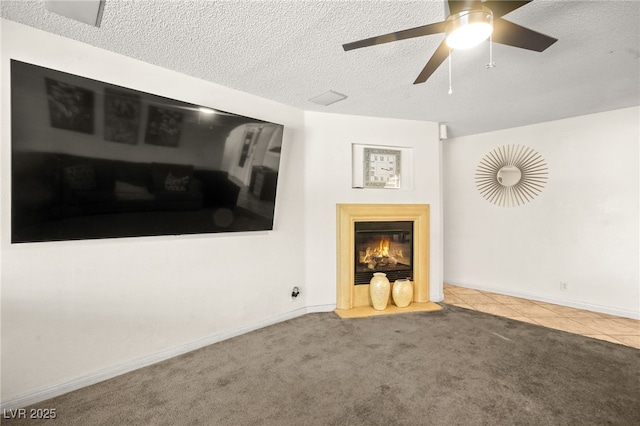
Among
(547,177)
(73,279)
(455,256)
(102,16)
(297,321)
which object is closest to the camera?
(102,16)

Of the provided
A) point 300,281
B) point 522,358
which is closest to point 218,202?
point 300,281

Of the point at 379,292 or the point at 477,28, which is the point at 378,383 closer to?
the point at 379,292

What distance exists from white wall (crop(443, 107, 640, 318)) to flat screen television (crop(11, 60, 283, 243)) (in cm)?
349

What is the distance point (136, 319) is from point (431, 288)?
3.34 metres

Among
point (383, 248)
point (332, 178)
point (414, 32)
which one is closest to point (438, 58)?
point (414, 32)

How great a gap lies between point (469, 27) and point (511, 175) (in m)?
3.65

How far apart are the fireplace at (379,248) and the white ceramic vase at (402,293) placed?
0.10m

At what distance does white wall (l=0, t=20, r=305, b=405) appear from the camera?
191 cm

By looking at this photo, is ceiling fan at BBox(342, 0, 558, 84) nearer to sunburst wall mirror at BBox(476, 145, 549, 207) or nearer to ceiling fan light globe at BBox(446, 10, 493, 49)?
ceiling fan light globe at BBox(446, 10, 493, 49)

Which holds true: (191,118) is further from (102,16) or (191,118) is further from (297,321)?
(297,321)

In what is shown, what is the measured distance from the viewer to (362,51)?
220 cm

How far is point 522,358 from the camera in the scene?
2500 millimetres

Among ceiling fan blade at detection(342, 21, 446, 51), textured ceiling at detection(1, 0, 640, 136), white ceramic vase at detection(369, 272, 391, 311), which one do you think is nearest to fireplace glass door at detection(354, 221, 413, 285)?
white ceramic vase at detection(369, 272, 391, 311)

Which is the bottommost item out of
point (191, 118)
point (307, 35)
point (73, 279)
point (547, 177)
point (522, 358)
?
point (522, 358)
